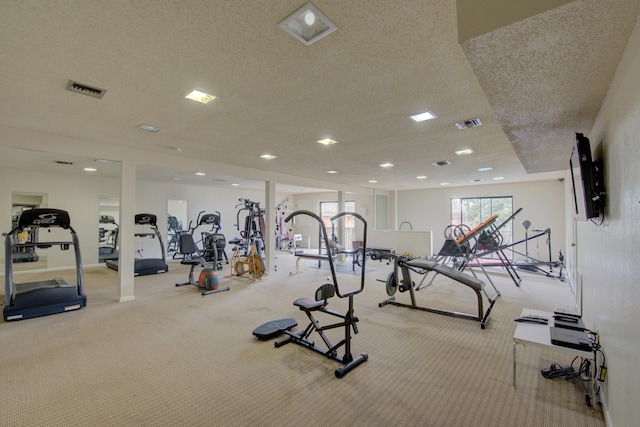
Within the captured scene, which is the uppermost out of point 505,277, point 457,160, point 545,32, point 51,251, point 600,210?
point 457,160

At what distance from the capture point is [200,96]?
2.81 m

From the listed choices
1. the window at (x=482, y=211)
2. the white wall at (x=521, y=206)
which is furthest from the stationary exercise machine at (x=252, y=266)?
the window at (x=482, y=211)

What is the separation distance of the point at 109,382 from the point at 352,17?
3.35 m

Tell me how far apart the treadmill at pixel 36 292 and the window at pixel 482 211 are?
1081cm

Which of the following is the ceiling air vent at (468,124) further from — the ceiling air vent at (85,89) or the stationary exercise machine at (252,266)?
the stationary exercise machine at (252,266)

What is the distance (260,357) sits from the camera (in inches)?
115

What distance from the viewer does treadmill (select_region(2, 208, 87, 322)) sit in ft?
13.0

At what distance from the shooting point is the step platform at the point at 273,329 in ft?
10.8

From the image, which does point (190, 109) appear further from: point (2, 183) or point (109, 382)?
point (2, 183)

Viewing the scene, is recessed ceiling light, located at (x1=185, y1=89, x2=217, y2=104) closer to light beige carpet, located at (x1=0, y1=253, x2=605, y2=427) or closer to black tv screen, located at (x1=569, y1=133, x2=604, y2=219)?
light beige carpet, located at (x1=0, y1=253, x2=605, y2=427)

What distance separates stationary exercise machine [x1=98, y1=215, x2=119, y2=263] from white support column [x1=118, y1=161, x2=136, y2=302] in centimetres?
460

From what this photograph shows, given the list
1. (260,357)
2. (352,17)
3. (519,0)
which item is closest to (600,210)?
(519,0)

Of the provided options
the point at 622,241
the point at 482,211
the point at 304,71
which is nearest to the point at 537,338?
the point at 622,241

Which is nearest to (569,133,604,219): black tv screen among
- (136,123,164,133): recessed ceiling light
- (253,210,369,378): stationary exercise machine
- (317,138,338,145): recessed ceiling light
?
(253,210,369,378): stationary exercise machine
